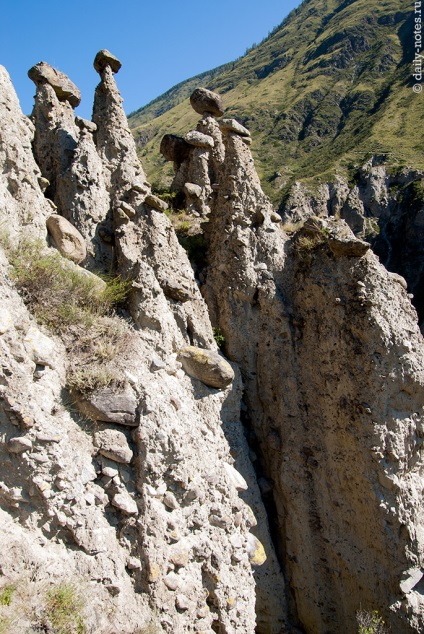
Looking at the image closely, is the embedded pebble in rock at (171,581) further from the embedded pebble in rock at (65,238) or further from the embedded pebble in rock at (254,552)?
the embedded pebble in rock at (65,238)

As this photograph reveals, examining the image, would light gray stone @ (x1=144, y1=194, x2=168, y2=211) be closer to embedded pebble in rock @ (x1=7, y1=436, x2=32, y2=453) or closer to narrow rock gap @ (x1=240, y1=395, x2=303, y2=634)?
narrow rock gap @ (x1=240, y1=395, x2=303, y2=634)

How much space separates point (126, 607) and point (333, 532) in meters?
3.89

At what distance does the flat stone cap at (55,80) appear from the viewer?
32.3 ft

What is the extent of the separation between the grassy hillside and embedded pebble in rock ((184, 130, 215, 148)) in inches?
1258

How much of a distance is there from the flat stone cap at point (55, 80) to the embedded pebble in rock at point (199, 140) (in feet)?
10.1

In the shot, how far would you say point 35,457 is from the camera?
14.8 feet

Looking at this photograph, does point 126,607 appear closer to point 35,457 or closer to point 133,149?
point 35,457

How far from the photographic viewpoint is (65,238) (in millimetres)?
7082

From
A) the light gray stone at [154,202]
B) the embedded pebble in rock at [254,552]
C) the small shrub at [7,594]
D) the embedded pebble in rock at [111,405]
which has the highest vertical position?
the light gray stone at [154,202]

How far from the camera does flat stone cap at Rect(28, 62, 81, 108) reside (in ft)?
32.3

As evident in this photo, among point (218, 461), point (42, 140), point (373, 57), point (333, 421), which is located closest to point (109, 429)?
point (218, 461)

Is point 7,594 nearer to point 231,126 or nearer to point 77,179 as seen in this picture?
point 77,179

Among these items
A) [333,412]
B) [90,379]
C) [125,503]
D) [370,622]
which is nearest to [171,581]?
[125,503]

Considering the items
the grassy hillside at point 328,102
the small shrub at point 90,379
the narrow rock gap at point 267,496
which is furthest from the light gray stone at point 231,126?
the grassy hillside at point 328,102
